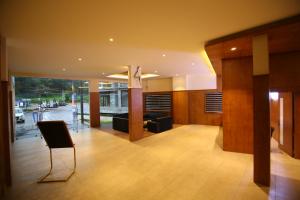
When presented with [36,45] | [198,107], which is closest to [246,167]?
[36,45]

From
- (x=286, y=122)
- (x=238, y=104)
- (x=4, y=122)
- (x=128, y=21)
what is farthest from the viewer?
(x=238, y=104)

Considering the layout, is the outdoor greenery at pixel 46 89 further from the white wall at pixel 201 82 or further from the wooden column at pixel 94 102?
the white wall at pixel 201 82

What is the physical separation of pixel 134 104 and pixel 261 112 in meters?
4.91

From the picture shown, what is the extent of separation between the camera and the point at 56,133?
166 inches

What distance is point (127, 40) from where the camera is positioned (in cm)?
420

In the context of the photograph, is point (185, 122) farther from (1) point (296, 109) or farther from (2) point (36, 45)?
(2) point (36, 45)

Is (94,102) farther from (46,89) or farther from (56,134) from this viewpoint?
(56,134)

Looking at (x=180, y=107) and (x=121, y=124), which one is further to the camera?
(x=180, y=107)

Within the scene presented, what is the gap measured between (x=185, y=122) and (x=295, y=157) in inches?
282

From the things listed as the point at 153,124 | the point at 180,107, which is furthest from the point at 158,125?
the point at 180,107

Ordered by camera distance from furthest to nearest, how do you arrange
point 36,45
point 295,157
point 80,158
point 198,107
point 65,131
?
1. point 198,107
2. point 80,158
3. point 295,157
4. point 36,45
5. point 65,131

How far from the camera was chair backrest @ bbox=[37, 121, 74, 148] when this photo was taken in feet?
13.4

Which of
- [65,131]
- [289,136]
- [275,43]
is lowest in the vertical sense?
[289,136]

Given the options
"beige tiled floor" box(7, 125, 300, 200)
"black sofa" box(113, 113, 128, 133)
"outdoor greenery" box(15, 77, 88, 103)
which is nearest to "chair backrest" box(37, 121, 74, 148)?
"beige tiled floor" box(7, 125, 300, 200)
